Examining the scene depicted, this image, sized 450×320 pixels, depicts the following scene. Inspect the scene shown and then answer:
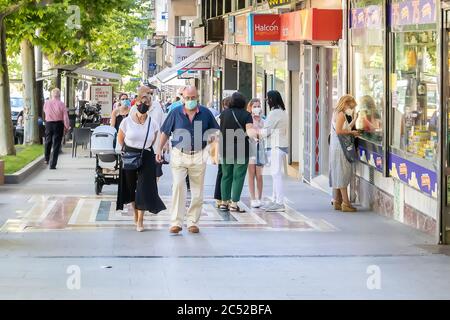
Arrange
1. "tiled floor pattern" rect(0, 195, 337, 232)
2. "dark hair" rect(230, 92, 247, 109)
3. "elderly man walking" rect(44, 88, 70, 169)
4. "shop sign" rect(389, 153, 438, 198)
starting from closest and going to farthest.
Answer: "shop sign" rect(389, 153, 438, 198) → "tiled floor pattern" rect(0, 195, 337, 232) → "dark hair" rect(230, 92, 247, 109) → "elderly man walking" rect(44, 88, 70, 169)

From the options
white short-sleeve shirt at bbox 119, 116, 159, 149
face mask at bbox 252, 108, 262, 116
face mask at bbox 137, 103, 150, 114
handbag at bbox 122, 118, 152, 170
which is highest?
face mask at bbox 137, 103, 150, 114

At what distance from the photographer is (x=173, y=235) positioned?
13500mm

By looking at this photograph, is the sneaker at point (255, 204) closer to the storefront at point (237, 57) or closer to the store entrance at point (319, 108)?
the store entrance at point (319, 108)

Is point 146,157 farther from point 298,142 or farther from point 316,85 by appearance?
point 298,142

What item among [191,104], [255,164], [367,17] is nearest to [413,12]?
[367,17]

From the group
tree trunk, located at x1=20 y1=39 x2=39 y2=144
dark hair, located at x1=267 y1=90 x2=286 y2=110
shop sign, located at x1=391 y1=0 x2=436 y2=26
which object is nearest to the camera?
shop sign, located at x1=391 y1=0 x2=436 y2=26

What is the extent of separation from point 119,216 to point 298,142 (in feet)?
28.4

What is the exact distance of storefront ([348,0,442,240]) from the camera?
1339cm

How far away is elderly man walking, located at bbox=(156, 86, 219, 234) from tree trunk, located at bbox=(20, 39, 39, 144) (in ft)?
64.3

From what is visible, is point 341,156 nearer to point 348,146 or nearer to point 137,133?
point 348,146

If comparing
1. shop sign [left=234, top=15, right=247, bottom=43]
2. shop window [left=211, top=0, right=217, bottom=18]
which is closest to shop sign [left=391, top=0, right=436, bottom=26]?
shop sign [left=234, top=15, right=247, bottom=43]

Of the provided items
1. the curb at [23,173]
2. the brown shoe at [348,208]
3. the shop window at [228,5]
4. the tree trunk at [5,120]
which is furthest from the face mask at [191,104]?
the shop window at [228,5]

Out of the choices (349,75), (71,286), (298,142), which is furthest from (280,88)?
(71,286)

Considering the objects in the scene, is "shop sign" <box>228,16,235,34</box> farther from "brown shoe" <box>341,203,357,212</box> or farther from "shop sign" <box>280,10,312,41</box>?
"brown shoe" <box>341,203,357,212</box>
